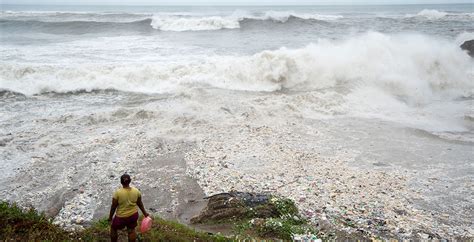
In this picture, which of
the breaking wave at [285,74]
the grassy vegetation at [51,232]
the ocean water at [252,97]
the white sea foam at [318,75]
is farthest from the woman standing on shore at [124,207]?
the breaking wave at [285,74]

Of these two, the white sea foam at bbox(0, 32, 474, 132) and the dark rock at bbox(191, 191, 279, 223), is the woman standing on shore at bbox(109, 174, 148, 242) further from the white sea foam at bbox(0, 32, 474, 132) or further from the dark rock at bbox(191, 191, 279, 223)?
the white sea foam at bbox(0, 32, 474, 132)

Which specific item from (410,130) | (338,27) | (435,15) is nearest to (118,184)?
(410,130)

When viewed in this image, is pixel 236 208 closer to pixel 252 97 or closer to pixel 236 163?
pixel 236 163

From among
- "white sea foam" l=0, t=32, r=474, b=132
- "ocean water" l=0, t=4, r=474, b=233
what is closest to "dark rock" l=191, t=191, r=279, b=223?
"ocean water" l=0, t=4, r=474, b=233

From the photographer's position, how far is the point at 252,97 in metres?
17.9

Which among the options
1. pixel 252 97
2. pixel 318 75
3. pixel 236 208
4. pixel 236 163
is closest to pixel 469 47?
pixel 318 75

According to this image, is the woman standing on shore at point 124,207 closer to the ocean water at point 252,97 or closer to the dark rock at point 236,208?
the dark rock at point 236,208

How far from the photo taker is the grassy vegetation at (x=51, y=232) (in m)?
6.05

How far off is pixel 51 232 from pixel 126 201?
163 centimetres

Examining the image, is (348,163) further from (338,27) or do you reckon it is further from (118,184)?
(338,27)

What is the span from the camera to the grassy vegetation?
6051 millimetres

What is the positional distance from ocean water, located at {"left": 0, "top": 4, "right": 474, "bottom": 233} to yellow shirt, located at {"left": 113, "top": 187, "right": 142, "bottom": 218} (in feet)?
15.5

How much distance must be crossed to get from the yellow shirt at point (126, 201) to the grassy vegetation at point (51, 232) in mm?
787

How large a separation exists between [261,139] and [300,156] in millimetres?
1844
